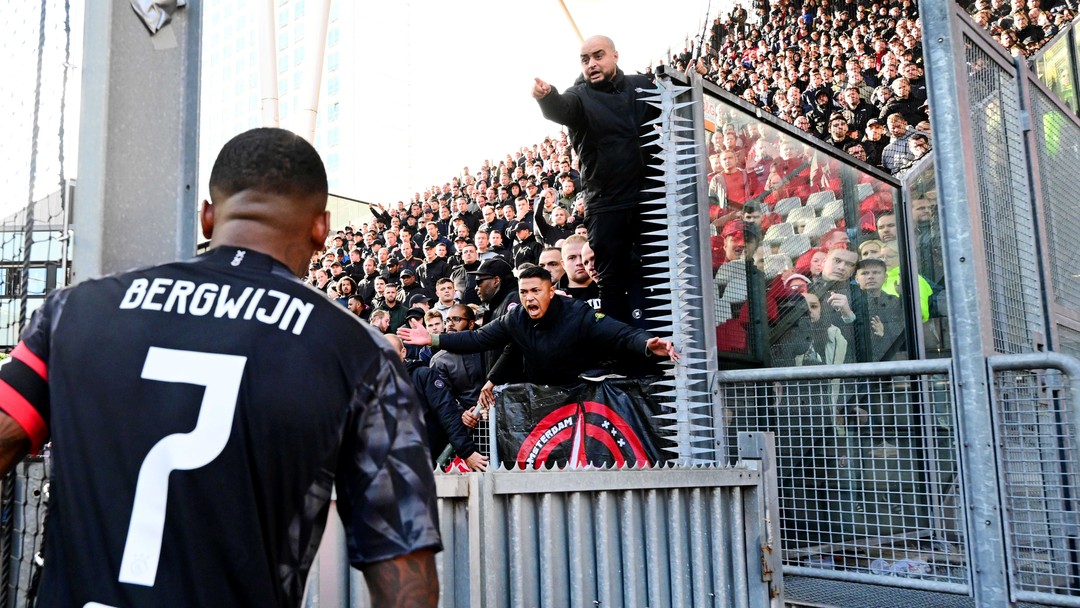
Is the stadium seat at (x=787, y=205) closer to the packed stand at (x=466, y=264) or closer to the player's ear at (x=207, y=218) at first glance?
the packed stand at (x=466, y=264)

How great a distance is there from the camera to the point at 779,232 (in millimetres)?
5090

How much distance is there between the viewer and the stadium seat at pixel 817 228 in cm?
532

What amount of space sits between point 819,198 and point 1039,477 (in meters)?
2.66

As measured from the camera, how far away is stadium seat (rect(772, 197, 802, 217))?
513 centimetres

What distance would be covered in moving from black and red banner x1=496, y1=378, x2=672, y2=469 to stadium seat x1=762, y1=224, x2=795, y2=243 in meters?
1.13

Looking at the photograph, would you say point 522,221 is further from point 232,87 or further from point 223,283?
point 232,87

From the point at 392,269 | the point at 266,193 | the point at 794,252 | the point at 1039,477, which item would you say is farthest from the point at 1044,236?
the point at 392,269

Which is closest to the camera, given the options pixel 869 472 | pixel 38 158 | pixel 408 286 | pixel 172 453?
pixel 172 453

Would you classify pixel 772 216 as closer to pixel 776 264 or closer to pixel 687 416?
pixel 776 264

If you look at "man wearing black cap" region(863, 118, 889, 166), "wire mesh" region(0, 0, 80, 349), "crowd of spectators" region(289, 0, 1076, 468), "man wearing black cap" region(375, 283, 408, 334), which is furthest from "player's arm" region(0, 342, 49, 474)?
"man wearing black cap" region(863, 118, 889, 166)

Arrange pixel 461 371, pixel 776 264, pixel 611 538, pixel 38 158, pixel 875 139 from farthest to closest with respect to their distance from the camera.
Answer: pixel 875 139 → pixel 461 371 → pixel 776 264 → pixel 611 538 → pixel 38 158

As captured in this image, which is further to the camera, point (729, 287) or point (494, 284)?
point (494, 284)

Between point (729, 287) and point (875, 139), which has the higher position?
point (875, 139)

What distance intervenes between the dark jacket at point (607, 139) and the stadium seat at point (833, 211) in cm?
113
